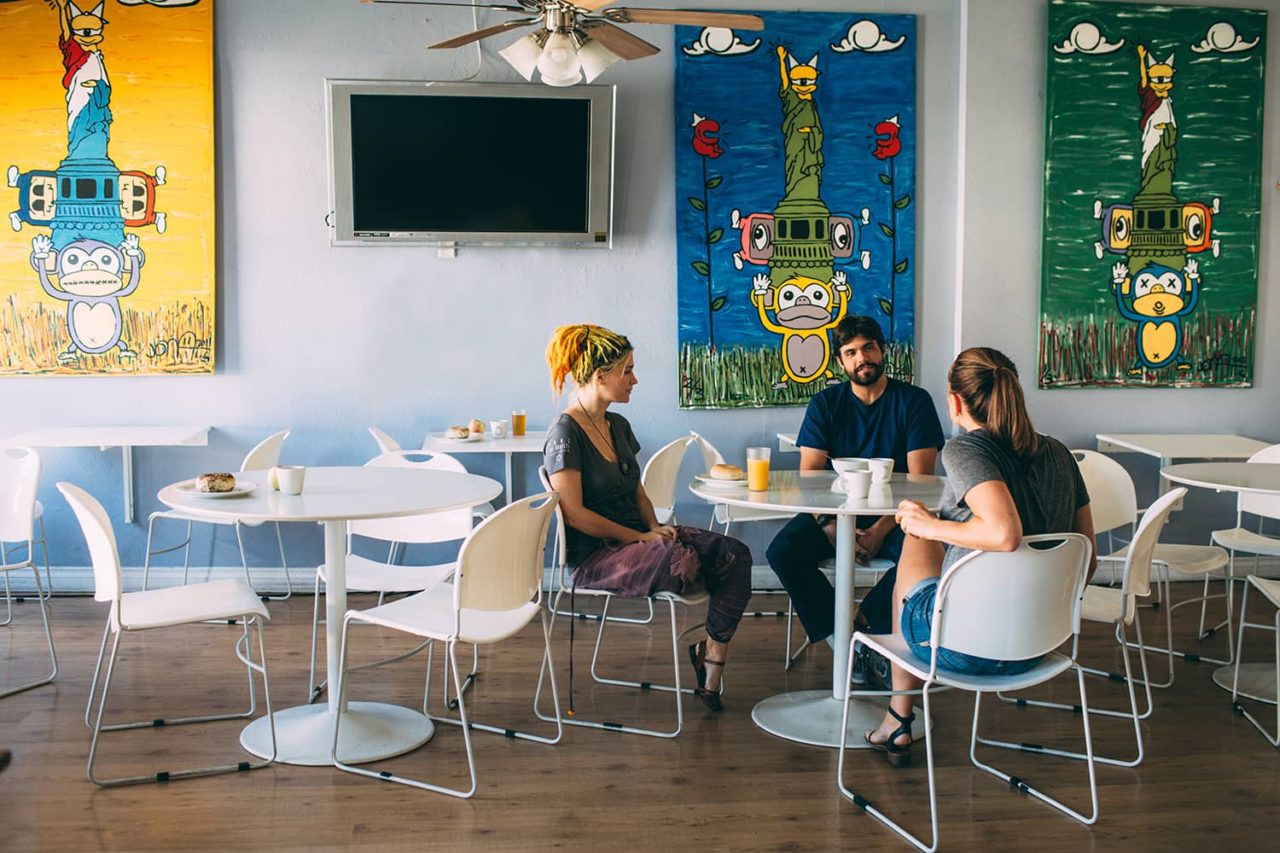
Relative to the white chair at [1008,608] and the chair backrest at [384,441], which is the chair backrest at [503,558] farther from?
the chair backrest at [384,441]

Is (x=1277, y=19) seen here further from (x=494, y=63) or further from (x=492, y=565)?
(x=492, y=565)

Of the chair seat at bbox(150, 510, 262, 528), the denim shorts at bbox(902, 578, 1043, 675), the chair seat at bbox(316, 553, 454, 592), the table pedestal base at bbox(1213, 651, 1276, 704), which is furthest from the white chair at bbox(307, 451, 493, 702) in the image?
the table pedestal base at bbox(1213, 651, 1276, 704)

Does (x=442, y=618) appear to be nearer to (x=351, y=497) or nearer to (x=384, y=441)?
(x=351, y=497)

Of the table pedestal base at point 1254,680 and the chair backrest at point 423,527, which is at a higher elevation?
the chair backrest at point 423,527

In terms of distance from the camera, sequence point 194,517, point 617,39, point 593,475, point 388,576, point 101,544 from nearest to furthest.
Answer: point 101,544
point 593,475
point 388,576
point 617,39
point 194,517

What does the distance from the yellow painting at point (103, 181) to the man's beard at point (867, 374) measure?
302 centimetres

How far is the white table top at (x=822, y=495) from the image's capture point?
3.17 metres

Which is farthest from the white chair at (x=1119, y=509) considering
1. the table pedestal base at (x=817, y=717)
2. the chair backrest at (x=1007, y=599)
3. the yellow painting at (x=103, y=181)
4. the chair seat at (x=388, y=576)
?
the yellow painting at (x=103, y=181)

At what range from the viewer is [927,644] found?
282 cm

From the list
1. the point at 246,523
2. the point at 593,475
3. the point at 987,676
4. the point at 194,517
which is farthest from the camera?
the point at 246,523

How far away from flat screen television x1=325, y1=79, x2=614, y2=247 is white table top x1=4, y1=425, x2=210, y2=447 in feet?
3.53

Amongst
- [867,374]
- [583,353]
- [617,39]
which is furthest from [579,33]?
[867,374]

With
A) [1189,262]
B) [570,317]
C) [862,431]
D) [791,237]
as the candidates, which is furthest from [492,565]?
[1189,262]

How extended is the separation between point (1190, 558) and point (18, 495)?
4184mm
